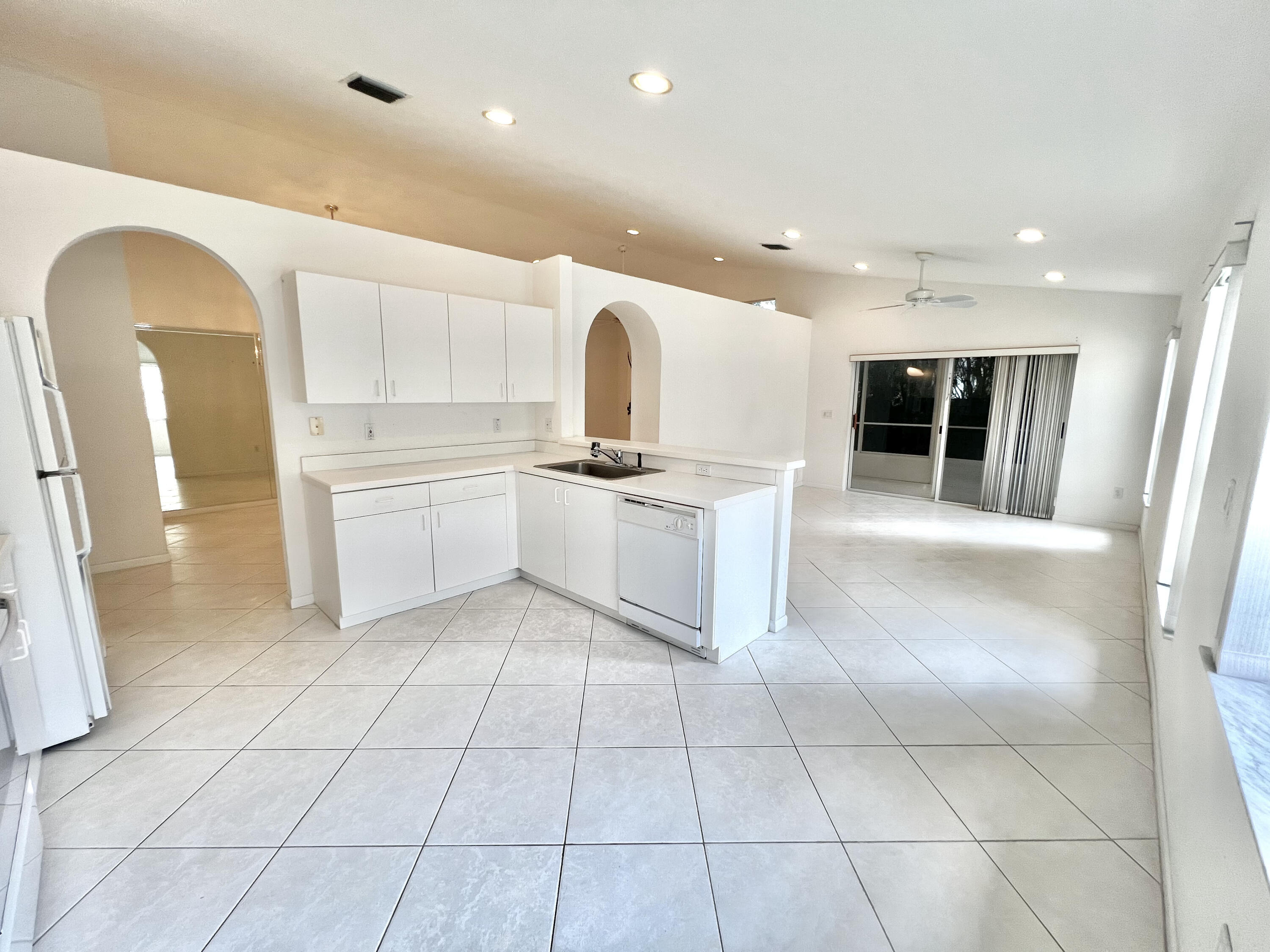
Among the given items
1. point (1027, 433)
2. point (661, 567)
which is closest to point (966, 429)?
point (1027, 433)

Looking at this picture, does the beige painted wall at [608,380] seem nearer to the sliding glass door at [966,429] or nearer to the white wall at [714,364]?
the white wall at [714,364]

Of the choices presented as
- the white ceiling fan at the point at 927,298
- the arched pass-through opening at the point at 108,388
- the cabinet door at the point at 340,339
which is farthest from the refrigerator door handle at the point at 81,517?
the white ceiling fan at the point at 927,298

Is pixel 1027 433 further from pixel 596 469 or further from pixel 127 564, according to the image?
pixel 127 564

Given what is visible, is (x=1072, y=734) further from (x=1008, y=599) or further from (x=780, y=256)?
(x=780, y=256)

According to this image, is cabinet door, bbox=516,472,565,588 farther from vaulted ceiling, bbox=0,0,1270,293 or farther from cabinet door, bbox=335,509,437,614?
vaulted ceiling, bbox=0,0,1270,293

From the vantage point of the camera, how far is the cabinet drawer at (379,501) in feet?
9.70

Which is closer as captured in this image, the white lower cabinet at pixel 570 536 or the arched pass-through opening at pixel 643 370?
the white lower cabinet at pixel 570 536

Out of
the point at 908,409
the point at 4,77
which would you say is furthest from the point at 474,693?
the point at 908,409

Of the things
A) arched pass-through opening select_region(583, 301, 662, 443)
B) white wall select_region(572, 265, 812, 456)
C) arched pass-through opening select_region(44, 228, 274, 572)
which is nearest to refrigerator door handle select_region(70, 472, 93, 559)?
arched pass-through opening select_region(44, 228, 274, 572)

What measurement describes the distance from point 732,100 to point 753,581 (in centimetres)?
239

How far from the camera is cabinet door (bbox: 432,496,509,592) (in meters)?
3.40

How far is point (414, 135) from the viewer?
3467 millimetres

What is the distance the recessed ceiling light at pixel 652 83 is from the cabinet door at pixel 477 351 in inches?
71.7

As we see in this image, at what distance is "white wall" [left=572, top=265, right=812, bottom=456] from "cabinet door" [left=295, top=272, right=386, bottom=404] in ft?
4.86
